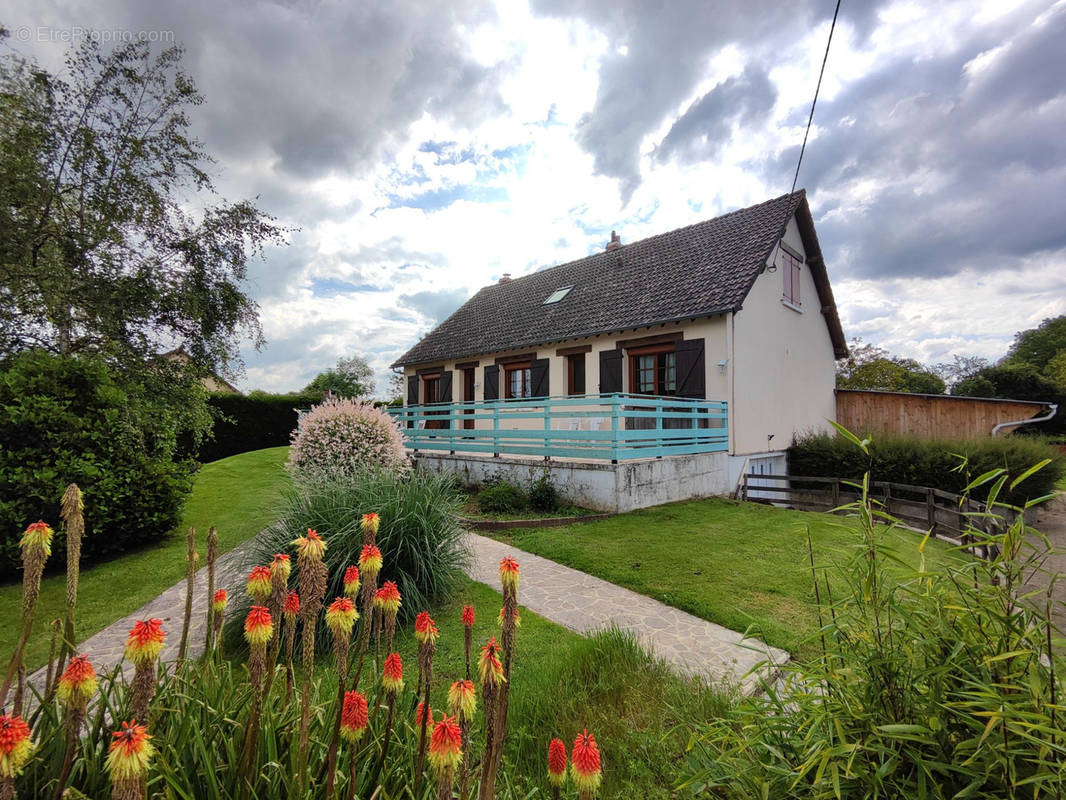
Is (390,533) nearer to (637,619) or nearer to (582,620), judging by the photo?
(582,620)

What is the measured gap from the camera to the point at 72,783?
4.02 feet

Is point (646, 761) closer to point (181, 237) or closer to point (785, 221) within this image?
point (181, 237)

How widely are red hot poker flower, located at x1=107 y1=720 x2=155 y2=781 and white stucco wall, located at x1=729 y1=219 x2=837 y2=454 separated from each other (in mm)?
11071

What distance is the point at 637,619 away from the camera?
389 centimetres

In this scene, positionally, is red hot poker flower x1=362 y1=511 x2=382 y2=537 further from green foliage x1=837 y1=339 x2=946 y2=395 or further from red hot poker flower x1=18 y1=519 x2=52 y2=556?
green foliage x1=837 y1=339 x2=946 y2=395

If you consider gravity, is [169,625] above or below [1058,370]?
below

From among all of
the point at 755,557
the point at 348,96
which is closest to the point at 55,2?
the point at 348,96

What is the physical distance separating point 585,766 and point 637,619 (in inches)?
133

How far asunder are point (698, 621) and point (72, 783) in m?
3.84

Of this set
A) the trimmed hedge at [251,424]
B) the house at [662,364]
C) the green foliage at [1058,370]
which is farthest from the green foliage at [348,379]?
the green foliage at [1058,370]

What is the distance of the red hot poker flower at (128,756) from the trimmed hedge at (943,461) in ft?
37.5

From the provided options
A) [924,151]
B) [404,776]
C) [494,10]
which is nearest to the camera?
[404,776]

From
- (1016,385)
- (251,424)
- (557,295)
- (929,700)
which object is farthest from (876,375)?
(251,424)

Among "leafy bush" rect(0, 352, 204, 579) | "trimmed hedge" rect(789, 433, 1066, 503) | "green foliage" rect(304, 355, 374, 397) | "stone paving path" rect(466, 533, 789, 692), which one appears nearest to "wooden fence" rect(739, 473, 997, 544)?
"trimmed hedge" rect(789, 433, 1066, 503)
